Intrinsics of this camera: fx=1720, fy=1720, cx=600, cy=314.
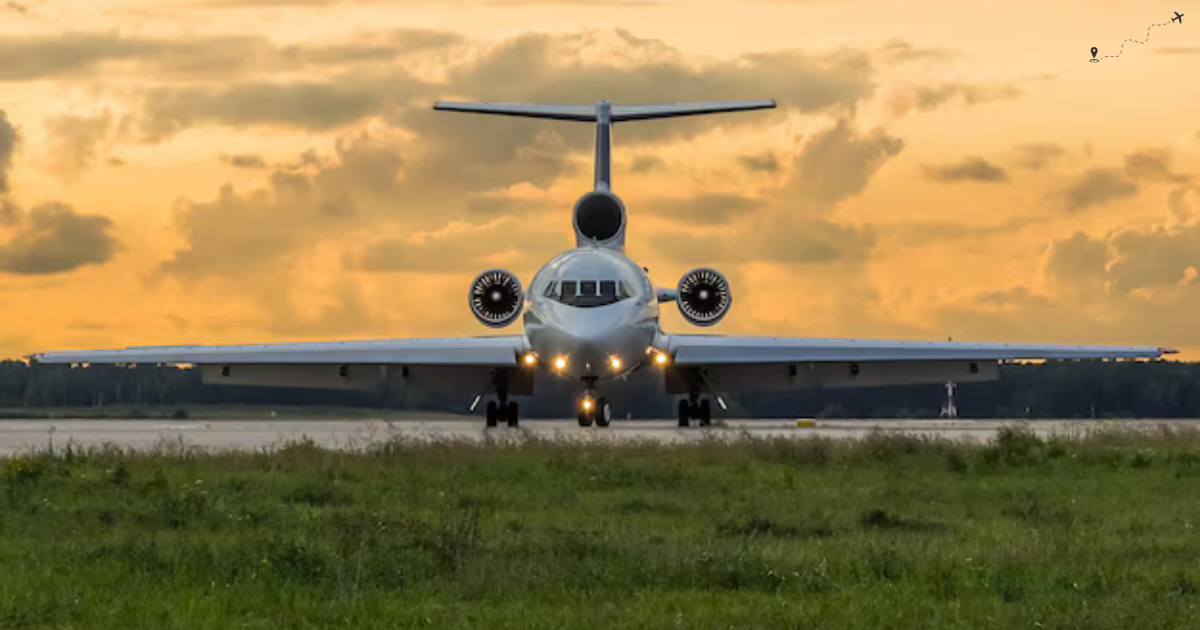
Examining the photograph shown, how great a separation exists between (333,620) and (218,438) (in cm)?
3298

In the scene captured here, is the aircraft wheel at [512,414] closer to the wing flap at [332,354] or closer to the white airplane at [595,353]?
the white airplane at [595,353]

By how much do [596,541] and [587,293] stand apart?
1194 inches

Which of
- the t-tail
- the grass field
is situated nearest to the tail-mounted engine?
the t-tail

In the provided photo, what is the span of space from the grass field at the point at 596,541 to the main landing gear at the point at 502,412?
2243 centimetres

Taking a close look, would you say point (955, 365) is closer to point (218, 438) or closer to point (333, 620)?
point (218, 438)

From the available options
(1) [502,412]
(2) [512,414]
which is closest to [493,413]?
(1) [502,412]

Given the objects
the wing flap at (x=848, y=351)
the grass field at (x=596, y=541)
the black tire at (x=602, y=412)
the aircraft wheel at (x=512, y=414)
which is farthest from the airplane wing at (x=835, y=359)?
the grass field at (x=596, y=541)

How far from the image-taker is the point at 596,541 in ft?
65.1

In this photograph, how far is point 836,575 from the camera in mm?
17500

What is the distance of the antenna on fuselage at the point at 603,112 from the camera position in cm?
6550

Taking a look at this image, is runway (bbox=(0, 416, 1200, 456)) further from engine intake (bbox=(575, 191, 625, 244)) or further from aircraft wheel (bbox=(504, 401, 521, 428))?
engine intake (bbox=(575, 191, 625, 244))

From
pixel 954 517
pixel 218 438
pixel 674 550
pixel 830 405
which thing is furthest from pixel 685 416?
pixel 674 550

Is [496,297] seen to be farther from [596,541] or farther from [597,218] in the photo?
[596,541]

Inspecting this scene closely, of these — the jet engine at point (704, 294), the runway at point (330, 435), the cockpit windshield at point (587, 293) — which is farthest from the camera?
the jet engine at point (704, 294)
